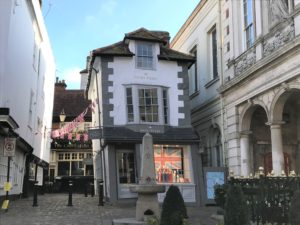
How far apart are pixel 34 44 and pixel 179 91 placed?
8656 millimetres

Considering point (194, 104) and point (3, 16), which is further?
point (194, 104)

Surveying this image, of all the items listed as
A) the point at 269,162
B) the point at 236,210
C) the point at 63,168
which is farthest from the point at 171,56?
the point at 63,168

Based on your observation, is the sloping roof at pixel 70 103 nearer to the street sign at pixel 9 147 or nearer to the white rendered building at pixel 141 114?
the white rendered building at pixel 141 114

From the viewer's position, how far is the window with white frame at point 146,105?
19.4 metres

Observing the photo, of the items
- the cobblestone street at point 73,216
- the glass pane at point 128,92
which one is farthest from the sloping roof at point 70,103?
the cobblestone street at point 73,216

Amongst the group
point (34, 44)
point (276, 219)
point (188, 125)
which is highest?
point (34, 44)

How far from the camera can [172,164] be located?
763 inches

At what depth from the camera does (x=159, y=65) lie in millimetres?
20328

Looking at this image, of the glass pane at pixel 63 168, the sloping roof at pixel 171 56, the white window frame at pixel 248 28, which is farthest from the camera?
the glass pane at pixel 63 168

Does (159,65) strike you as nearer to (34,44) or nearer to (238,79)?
(238,79)

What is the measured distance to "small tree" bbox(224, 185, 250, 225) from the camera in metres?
8.08

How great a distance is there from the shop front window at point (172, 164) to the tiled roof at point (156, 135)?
518 millimetres

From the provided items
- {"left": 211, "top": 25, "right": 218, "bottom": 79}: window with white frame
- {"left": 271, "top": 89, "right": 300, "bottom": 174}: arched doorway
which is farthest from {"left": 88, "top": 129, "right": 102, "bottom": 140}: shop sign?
{"left": 271, "top": 89, "right": 300, "bottom": 174}: arched doorway

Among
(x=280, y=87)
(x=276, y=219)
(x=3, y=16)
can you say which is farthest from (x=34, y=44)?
(x=276, y=219)
